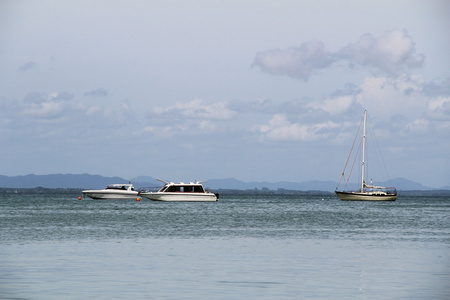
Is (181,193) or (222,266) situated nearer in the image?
(222,266)

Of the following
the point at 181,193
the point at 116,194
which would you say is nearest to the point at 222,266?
the point at 181,193

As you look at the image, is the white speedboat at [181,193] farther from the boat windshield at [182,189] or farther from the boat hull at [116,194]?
the boat hull at [116,194]

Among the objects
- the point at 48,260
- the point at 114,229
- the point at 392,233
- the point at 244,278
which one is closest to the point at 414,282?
the point at 244,278

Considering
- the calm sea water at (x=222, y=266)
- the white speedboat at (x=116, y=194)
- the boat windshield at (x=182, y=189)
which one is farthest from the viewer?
the white speedboat at (x=116, y=194)

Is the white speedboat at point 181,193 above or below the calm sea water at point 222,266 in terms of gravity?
above

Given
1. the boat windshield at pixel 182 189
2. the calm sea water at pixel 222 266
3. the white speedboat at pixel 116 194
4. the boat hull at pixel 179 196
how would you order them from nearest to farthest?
the calm sea water at pixel 222 266
the boat hull at pixel 179 196
the boat windshield at pixel 182 189
the white speedboat at pixel 116 194

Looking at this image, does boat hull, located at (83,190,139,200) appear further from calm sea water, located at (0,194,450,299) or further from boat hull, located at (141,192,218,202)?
calm sea water, located at (0,194,450,299)

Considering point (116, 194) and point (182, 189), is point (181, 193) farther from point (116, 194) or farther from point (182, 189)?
point (116, 194)

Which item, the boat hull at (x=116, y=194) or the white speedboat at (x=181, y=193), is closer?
the white speedboat at (x=181, y=193)

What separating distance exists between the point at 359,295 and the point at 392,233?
112ft

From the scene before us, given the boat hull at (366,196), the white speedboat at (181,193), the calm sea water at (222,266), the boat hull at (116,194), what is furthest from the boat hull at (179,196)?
the calm sea water at (222,266)

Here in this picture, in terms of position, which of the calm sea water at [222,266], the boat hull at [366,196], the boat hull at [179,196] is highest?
the boat hull at [366,196]

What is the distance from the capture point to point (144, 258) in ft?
124

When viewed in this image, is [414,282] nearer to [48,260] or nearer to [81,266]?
[81,266]
